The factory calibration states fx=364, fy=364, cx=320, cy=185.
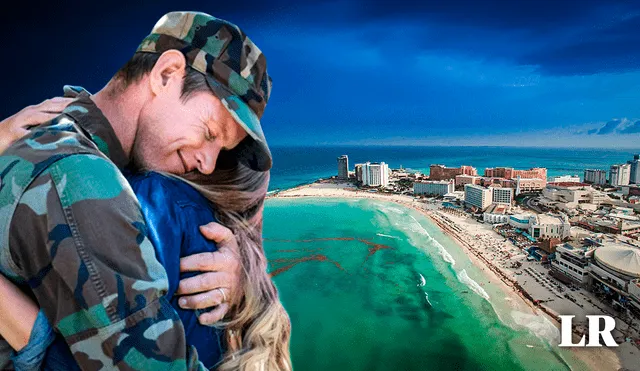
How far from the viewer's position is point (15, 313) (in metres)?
0.52

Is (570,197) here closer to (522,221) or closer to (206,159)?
(522,221)

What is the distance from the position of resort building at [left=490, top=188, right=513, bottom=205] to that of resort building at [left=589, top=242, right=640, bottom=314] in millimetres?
10915

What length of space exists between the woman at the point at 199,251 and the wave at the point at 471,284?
435 inches

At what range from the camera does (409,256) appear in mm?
14461

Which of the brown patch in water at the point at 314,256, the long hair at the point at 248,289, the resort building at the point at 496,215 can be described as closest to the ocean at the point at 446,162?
the brown patch in water at the point at 314,256

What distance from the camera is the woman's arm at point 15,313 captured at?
20.6 inches

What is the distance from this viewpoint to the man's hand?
2.40ft

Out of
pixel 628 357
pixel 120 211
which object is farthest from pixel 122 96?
pixel 628 357

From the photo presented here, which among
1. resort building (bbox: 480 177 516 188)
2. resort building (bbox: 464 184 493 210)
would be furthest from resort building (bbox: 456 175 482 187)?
resort building (bbox: 464 184 493 210)

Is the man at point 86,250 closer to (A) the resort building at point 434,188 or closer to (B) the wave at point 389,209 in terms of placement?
(B) the wave at point 389,209

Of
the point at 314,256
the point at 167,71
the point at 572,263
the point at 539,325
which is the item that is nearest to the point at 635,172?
the point at 572,263

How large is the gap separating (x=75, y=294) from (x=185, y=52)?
1.69 ft

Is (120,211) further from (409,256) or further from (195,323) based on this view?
(409,256)

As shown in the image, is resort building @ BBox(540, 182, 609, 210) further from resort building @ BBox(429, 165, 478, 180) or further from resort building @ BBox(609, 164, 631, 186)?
resort building @ BBox(429, 165, 478, 180)
